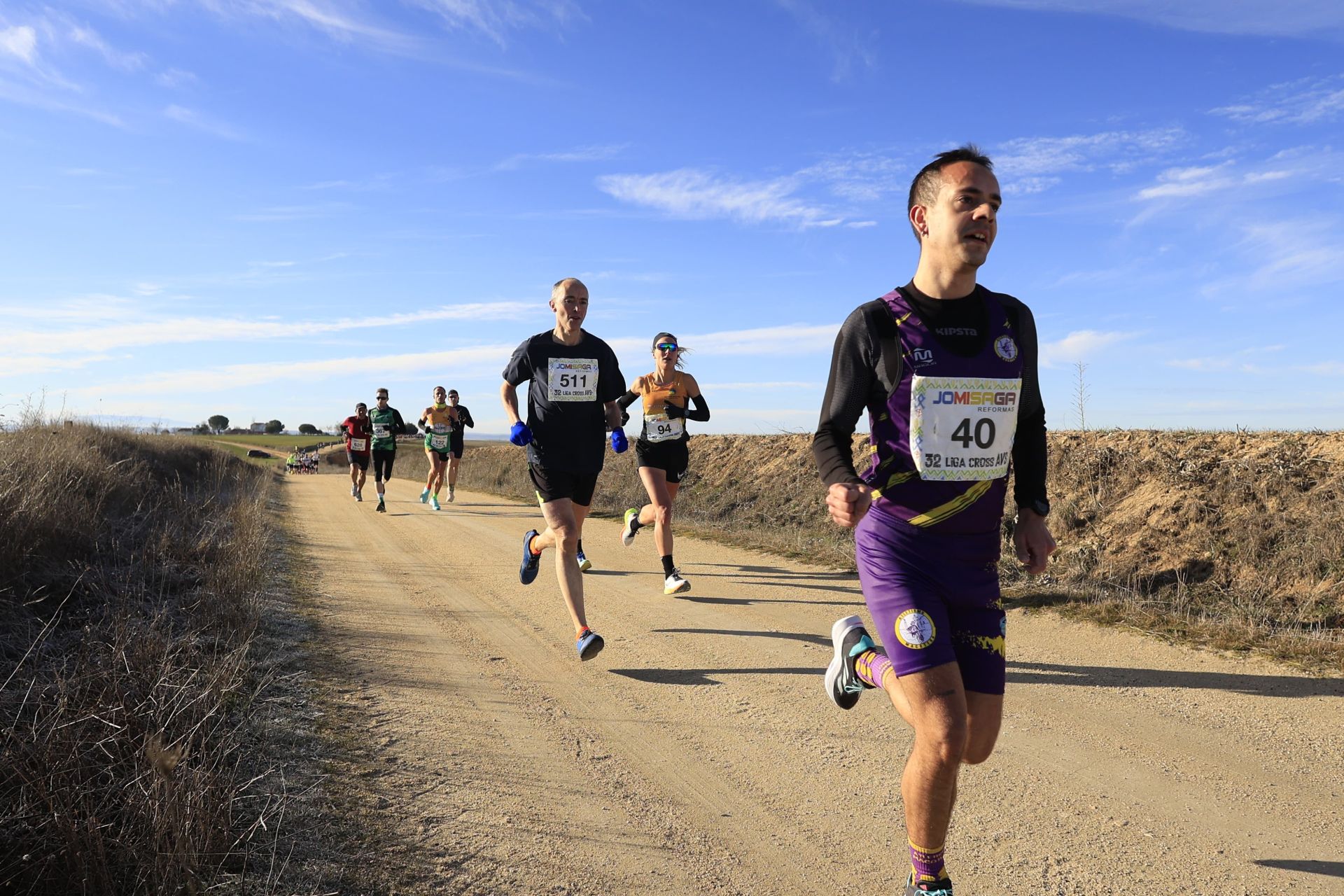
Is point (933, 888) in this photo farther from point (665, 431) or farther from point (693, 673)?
point (665, 431)

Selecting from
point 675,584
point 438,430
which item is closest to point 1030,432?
point 675,584

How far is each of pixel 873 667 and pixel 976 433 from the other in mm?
964

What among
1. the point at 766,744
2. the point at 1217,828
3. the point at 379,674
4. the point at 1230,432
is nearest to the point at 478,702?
the point at 379,674

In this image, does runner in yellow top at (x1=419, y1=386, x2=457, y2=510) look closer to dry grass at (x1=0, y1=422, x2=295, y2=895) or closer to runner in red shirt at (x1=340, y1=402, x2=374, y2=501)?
runner in red shirt at (x1=340, y1=402, x2=374, y2=501)

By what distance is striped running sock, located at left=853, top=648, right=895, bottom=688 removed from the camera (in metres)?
3.02

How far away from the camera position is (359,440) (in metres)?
18.2

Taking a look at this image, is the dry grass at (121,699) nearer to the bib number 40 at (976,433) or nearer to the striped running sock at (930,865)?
the striped running sock at (930,865)

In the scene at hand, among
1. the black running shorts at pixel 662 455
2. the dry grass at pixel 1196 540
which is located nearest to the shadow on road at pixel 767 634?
the black running shorts at pixel 662 455

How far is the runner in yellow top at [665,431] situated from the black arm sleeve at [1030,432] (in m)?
5.02

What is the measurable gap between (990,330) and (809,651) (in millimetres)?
3667

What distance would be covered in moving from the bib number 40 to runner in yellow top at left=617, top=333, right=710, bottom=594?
5208mm

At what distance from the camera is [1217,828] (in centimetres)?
327

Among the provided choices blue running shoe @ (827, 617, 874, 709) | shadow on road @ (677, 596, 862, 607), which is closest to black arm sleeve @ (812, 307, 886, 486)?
blue running shoe @ (827, 617, 874, 709)

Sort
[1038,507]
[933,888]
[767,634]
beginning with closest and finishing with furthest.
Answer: [933,888] < [1038,507] < [767,634]
